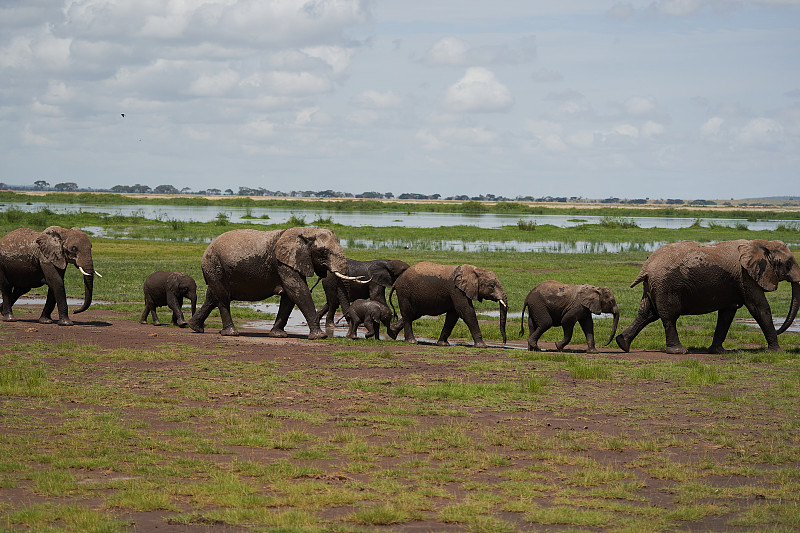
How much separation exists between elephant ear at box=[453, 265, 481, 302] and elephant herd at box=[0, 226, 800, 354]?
2 centimetres

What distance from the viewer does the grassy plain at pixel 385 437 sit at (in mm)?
8000

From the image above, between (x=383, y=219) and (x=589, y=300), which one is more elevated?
(x=383, y=219)

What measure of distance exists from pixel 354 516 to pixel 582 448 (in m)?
3.53

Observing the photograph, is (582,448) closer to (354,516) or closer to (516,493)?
(516,493)

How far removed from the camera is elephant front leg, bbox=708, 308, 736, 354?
62.0 ft

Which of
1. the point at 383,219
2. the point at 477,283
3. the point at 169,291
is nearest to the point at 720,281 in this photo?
the point at 477,283

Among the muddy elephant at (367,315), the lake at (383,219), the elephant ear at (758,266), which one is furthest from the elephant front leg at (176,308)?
the lake at (383,219)

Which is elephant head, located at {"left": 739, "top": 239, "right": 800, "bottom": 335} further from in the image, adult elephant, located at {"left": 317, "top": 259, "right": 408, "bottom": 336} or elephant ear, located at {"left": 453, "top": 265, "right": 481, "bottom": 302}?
adult elephant, located at {"left": 317, "top": 259, "right": 408, "bottom": 336}

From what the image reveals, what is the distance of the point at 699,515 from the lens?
8.04m

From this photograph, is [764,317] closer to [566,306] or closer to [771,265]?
[771,265]

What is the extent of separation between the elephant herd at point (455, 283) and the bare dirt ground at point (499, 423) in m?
1.07

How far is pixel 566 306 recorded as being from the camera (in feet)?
62.1

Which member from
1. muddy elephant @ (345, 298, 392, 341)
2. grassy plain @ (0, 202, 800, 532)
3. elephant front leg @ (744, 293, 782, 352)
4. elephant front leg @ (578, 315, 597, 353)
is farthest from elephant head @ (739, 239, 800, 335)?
muddy elephant @ (345, 298, 392, 341)

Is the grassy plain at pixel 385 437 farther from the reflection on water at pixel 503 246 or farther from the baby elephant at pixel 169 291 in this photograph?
the reflection on water at pixel 503 246
